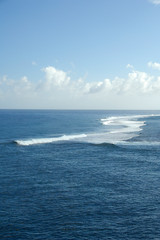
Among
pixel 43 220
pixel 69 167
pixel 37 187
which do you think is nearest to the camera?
pixel 43 220

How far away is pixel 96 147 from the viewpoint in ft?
203

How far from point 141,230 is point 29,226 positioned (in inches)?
418

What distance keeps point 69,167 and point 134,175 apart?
11.3m

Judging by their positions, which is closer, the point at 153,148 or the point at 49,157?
the point at 49,157

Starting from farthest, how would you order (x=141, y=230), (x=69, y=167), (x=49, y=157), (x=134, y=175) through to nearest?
(x=49, y=157), (x=69, y=167), (x=134, y=175), (x=141, y=230)

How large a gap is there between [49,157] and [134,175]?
751 inches

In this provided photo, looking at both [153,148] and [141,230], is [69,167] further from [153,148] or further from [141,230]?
[153,148]

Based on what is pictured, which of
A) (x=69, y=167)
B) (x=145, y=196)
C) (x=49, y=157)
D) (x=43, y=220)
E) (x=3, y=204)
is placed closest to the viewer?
(x=43, y=220)

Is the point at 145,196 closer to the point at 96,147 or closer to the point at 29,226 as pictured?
the point at 29,226

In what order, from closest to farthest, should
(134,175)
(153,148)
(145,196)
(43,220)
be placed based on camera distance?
(43,220) → (145,196) → (134,175) → (153,148)

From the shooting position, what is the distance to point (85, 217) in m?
25.5

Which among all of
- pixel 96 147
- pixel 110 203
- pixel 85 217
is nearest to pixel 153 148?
pixel 96 147

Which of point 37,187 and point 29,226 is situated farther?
point 37,187

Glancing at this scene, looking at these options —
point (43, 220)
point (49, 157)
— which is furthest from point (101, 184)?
point (49, 157)
